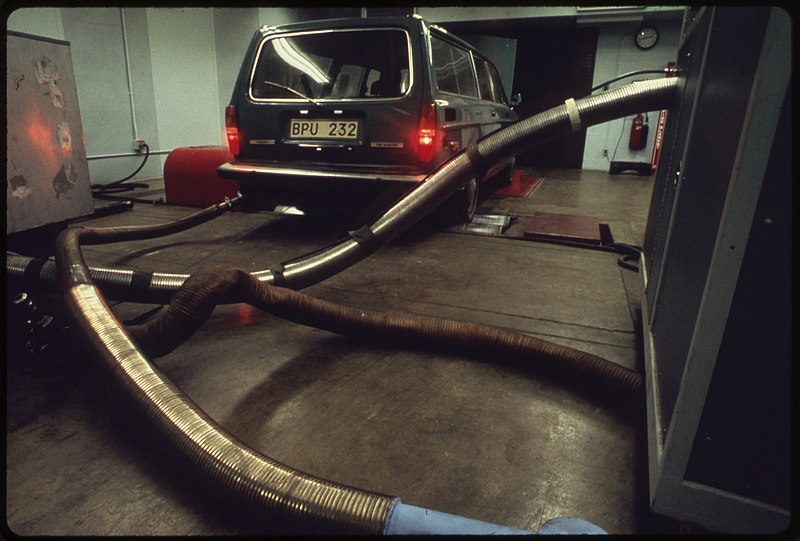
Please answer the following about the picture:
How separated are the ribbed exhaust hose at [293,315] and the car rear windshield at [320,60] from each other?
1152 mm

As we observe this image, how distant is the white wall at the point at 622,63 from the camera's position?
30.7 ft

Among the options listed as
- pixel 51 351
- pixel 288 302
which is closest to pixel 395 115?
pixel 288 302

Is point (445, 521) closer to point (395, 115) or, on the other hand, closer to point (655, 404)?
point (655, 404)

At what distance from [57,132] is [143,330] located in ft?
9.45

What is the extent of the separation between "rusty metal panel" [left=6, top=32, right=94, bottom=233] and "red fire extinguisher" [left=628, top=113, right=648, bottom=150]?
377 inches

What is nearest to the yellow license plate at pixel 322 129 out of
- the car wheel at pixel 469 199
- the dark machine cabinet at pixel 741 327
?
the car wheel at pixel 469 199

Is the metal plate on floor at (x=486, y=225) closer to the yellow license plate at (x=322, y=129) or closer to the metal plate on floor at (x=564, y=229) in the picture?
the metal plate on floor at (x=564, y=229)

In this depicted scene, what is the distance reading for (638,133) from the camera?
951 centimetres

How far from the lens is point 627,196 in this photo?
21.9 feet

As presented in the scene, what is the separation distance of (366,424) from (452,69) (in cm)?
345

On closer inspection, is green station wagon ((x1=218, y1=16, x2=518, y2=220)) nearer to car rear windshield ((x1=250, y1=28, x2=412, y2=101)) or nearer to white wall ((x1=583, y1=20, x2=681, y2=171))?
car rear windshield ((x1=250, y1=28, x2=412, y2=101))

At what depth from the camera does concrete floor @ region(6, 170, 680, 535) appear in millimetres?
1251

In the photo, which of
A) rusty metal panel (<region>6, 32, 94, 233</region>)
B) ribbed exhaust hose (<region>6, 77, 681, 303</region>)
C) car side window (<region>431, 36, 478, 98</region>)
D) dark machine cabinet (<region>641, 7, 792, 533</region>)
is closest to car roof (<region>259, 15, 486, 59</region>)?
car side window (<region>431, 36, 478, 98</region>)

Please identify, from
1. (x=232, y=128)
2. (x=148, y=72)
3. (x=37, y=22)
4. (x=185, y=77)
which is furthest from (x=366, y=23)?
(x=185, y=77)
